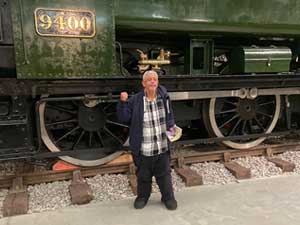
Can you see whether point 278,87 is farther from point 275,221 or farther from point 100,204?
point 100,204

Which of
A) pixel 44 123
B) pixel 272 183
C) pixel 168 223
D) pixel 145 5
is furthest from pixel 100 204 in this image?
pixel 145 5

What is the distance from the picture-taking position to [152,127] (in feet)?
9.23

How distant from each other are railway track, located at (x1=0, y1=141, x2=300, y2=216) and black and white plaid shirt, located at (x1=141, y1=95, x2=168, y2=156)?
640 millimetres

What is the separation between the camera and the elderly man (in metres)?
2.80

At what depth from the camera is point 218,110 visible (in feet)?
14.0

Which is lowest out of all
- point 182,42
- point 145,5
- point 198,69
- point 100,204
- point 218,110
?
point 100,204

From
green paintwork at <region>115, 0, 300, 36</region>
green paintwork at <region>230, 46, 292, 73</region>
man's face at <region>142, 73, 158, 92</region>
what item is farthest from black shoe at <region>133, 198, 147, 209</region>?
green paintwork at <region>230, 46, 292, 73</region>

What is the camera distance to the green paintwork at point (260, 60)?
12.6ft

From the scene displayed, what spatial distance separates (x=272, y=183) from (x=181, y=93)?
1407 millimetres

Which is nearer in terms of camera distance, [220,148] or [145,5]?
[145,5]

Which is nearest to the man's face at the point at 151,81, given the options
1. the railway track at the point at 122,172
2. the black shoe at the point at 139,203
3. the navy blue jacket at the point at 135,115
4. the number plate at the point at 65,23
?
the navy blue jacket at the point at 135,115

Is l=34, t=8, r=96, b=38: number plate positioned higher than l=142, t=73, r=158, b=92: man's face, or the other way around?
l=34, t=8, r=96, b=38: number plate

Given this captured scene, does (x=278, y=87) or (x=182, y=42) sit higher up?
(x=182, y=42)

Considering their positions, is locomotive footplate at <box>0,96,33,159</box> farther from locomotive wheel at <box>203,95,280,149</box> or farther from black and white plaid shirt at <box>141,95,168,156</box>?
locomotive wheel at <box>203,95,280,149</box>
